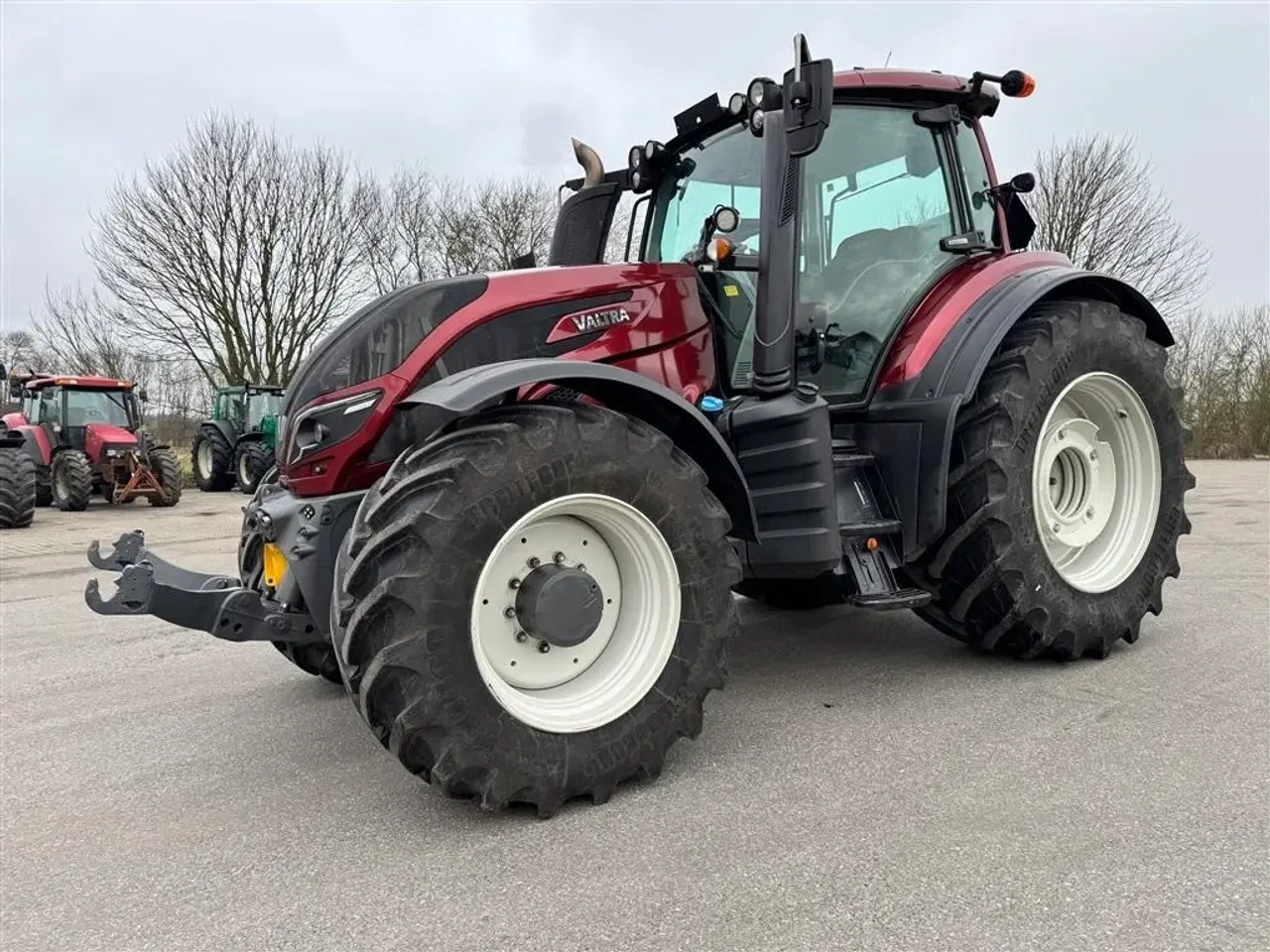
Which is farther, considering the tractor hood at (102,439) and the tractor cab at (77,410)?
the tractor cab at (77,410)

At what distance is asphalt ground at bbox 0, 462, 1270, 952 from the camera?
196 centimetres

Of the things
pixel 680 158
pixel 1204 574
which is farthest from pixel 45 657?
pixel 1204 574

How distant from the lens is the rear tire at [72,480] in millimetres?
13617

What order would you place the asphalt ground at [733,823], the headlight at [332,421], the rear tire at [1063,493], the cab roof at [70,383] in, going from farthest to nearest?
the cab roof at [70,383], the rear tire at [1063,493], the headlight at [332,421], the asphalt ground at [733,823]

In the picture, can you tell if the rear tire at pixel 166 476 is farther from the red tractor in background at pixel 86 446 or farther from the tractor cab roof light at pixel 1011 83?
the tractor cab roof light at pixel 1011 83

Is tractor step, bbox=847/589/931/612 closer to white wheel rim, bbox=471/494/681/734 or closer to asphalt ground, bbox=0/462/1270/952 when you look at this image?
asphalt ground, bbox=0/462/1270/952

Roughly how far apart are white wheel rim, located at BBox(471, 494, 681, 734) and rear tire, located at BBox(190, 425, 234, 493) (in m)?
17.2

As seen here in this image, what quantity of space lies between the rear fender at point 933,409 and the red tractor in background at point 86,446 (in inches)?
540

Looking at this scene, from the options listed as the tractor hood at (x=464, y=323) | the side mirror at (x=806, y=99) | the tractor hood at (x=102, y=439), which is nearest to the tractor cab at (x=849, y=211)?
the side mirror at (x=806, y=99)

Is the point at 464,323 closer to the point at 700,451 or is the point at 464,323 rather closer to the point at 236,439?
the point at 700,451

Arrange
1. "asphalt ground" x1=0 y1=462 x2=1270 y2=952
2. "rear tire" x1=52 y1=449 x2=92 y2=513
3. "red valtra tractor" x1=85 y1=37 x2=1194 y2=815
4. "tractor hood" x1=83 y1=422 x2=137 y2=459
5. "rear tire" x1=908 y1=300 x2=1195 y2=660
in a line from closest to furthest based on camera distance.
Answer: "asphalt ground" x1=0 y1=462 x2=1270 y2=952, "red valtra tractor" x1=85 y1=37 x2=1194 y2=815, "rear tire" x1=908 y1=300 x2=1195 y2=660, "rear tire" x1=52 y1=449 x2=92 y2=513, "tractor hood" x1=83 y1=422 x2=137 y2=459

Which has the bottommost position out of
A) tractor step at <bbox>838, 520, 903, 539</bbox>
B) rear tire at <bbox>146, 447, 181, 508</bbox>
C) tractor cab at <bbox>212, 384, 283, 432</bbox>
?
rear tire at <bbox>146, 447, 181, 508</bbox>

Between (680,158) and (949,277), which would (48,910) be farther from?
(949,277)

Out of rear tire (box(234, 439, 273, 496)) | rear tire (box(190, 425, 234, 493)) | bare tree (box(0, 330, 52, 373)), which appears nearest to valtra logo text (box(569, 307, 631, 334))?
rear tire (box(234, 439, 273, 496))
